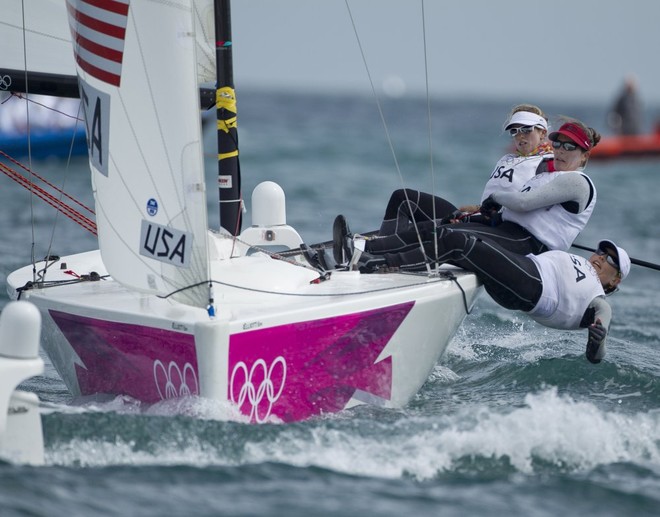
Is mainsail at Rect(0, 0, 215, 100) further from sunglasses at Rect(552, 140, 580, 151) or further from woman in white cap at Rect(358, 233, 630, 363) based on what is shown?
sunglasses at Rect(552, 140, 580, 151)

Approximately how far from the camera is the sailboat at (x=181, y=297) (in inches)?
154

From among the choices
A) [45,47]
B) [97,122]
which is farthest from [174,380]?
[45,47]

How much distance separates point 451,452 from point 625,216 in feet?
32.9

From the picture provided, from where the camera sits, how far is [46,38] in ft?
17.1

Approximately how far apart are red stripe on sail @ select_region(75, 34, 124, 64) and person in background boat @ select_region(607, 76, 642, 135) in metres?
18.9

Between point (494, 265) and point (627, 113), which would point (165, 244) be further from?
point (627, 113)

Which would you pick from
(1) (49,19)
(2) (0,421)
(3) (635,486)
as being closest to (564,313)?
(3) (635,486)

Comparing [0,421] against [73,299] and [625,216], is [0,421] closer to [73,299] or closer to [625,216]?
[73,299]

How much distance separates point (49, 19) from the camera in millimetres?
5207

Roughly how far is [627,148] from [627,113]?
1313 mm

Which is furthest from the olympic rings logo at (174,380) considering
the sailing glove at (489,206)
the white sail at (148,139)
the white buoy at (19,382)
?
the sailing glove at (489,206)

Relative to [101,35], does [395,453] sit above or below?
below

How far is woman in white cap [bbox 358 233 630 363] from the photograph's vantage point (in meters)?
4.63

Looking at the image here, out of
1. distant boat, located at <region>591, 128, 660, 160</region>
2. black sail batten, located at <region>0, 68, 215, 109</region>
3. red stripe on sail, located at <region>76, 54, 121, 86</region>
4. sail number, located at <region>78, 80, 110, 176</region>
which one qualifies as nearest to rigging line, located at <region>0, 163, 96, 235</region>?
black sail batten, located at <region>0, 68, 215, 109</region>
